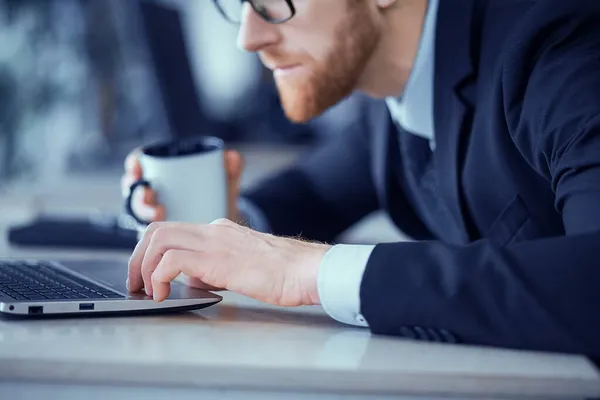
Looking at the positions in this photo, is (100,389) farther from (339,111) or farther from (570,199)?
(339,111)

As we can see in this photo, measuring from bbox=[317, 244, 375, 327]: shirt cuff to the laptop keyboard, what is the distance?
212mm

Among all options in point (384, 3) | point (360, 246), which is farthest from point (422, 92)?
point (360, 246)

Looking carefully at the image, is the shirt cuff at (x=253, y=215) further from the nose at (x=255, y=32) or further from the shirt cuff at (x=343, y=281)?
the shirt cuff at (x=343, y=281)

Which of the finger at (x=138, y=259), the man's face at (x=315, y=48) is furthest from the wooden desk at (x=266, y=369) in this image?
the man's face at (x=315, y=48)

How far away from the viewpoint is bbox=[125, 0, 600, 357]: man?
76 centimetres

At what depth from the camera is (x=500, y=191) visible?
120 cm

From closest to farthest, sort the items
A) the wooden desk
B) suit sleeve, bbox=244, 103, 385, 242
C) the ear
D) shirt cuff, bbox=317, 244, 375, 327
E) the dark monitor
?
the wooden desk
shirt cuff, bbox=317, 244, 375, 327
the ear
suit sleeve, bbox=244, 103, 385, 242
the dark monitor

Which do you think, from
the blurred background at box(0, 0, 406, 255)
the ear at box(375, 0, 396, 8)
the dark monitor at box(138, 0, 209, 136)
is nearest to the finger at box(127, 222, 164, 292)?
the ear at box(375, 0, 396, 8)

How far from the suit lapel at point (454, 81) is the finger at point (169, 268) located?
1.67 feet

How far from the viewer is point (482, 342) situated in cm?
75

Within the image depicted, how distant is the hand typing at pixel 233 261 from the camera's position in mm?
842

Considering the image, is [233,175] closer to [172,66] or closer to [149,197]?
[149,197]

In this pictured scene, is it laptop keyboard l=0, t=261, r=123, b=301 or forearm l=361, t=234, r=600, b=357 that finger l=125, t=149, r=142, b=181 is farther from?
forearm l=361, t=234, r=600, b=357

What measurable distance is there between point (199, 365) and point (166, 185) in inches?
22.9
